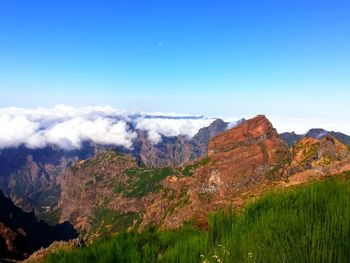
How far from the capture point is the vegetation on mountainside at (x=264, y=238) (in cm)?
444

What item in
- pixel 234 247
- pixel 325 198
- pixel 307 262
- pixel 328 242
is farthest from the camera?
pixel 325 198

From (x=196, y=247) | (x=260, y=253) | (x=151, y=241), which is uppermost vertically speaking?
(x=260, y=253)

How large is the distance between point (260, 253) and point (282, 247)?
0.89 feet

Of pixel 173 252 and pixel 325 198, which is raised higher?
pixel 325 198

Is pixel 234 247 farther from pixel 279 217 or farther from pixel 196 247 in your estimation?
pixel 279 217

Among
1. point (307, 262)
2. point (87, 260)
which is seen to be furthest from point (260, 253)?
point (87, 260)

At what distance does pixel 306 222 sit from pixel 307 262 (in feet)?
4.32

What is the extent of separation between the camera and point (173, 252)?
582cm

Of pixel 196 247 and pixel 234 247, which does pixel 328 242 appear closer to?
pixel 234 247

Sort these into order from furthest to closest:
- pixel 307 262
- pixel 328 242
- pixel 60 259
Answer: pixel 60 259 < pixel 328 242 < pixel 307 262

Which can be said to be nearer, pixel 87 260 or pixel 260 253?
pixel 260 253

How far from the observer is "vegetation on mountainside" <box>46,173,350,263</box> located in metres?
4.44

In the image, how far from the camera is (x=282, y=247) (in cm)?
455

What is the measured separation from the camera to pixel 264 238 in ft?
16.8
